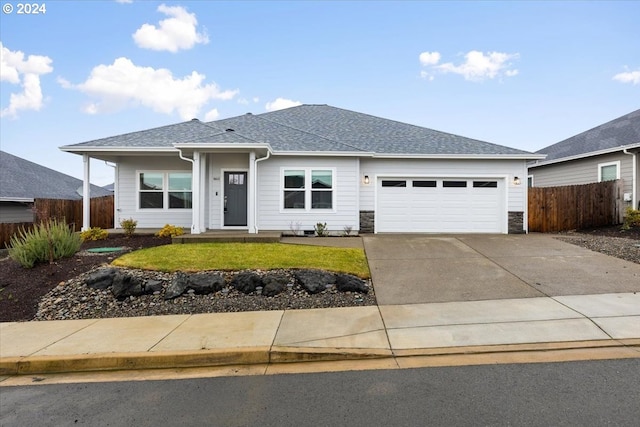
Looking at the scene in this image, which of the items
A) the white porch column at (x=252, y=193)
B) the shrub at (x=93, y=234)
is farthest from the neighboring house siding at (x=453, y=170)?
the shrub at (x=93, y=234)

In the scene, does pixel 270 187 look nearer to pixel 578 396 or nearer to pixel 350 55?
pixel 350 55

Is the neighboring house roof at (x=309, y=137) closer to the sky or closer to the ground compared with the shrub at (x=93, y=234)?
closer to the sky

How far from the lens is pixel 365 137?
602 inches

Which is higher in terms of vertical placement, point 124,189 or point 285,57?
point 285,57

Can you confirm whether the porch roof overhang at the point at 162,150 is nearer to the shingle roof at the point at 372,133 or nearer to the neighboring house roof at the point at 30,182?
the shingle roof at the point at 372,133

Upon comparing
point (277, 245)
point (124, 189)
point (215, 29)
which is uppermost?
point (215, 29)

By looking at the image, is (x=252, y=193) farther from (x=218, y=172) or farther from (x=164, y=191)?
(x=164, y=191)

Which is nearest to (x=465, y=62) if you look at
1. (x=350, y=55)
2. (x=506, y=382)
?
(x=350, y=55)

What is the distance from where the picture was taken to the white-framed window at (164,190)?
13.8 m

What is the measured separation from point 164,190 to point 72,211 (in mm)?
5332

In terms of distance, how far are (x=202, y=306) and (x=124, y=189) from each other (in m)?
9.78

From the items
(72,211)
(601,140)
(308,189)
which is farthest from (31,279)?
(601,140)

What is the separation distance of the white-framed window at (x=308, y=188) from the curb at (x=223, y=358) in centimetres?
903

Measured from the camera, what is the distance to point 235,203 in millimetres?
13172
